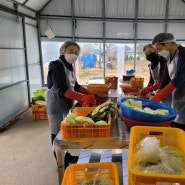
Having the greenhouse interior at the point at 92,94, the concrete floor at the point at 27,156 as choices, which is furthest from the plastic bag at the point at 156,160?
the concrete floor at the point at 27,156

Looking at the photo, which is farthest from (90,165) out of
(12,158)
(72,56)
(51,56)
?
(51,56)

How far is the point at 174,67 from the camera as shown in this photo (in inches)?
74.5

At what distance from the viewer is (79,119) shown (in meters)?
1.18

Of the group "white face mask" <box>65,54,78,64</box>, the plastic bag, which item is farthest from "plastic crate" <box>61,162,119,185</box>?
"white face mask" <box>65,54,78,64</box>

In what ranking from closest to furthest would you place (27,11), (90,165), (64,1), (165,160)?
(165,160), (90,165), (27,11), (64,1)

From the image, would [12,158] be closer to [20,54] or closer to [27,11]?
[20,54]

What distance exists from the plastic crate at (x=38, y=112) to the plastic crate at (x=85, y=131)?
2.79 meters

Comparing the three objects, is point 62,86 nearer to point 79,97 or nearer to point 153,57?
point 79,97

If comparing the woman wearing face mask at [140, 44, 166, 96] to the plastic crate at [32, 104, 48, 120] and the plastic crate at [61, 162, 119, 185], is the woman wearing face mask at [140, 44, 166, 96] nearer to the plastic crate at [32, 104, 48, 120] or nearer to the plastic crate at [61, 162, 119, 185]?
the plastic crate at [61, 162, 119, 185]

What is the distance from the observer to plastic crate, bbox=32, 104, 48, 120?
12.6ft

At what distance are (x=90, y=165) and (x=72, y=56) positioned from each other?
1.17m

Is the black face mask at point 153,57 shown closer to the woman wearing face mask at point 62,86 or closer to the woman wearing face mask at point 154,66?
the woman wearing face mask at point 154,66

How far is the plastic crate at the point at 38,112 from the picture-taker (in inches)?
151

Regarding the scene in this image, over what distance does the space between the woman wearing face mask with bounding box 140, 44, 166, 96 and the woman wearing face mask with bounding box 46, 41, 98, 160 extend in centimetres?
92
